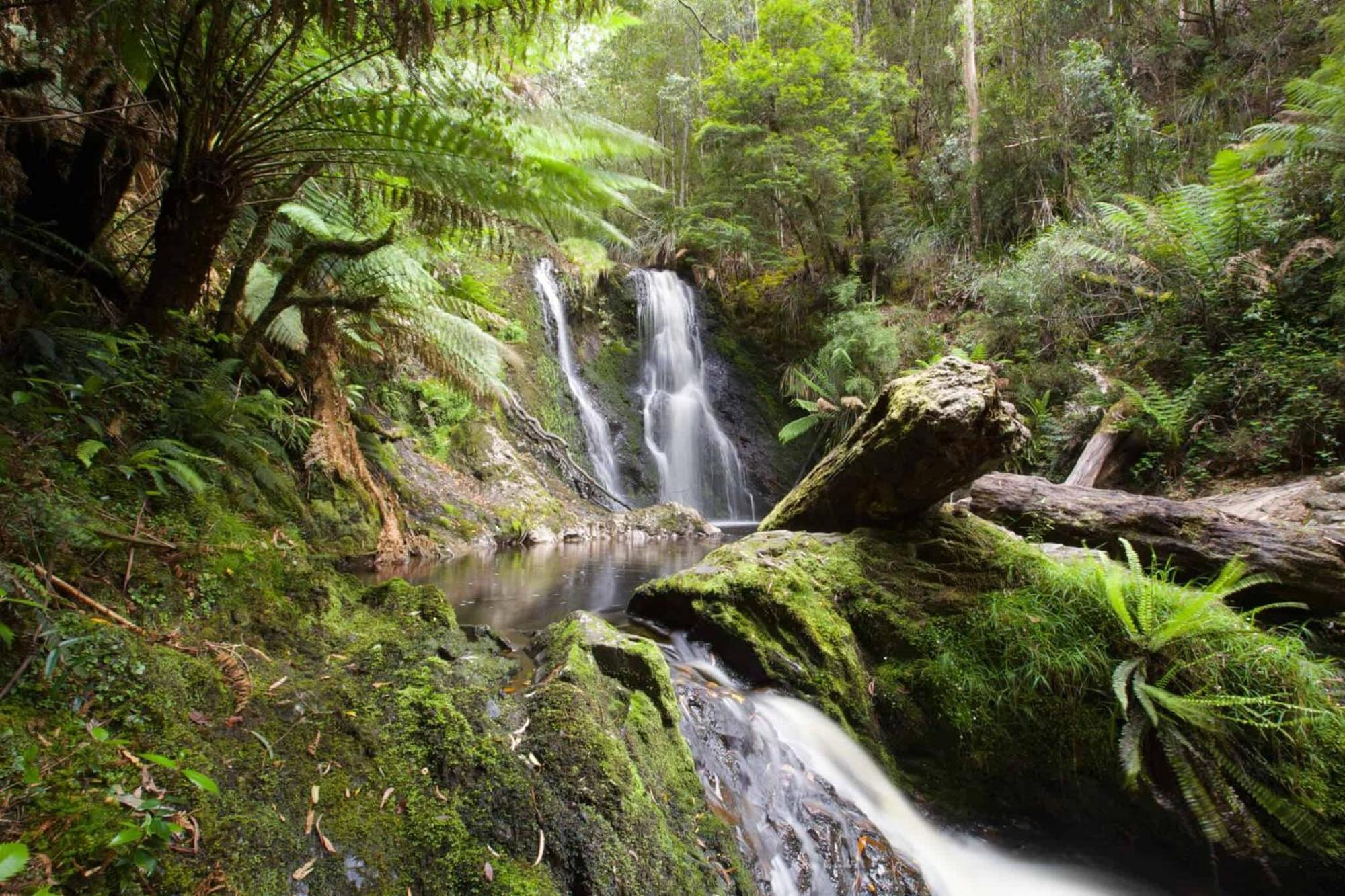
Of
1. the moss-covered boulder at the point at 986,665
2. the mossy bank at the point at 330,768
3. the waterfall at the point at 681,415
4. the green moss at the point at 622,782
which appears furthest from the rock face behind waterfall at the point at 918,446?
the waterfall at the point at 681,415

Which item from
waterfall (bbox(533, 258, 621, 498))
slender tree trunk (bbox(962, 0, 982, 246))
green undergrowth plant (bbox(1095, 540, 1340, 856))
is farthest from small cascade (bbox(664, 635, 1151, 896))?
slender tree trunk (bbox(962, 0, 982, 246))

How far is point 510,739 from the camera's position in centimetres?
163

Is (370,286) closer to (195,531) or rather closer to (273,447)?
(273,447)

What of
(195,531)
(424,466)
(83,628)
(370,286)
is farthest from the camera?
(424,466)

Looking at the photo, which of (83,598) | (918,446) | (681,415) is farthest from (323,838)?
(681,415)

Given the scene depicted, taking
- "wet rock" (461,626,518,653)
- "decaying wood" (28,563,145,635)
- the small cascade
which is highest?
"decaying wood" (28,563,145,635)

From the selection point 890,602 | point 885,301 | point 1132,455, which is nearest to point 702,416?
point 885,301

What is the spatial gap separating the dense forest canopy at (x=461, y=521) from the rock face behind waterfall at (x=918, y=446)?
0.09 ft

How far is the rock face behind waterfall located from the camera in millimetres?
3090

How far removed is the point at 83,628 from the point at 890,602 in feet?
10.1

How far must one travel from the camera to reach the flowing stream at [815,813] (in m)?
2.01

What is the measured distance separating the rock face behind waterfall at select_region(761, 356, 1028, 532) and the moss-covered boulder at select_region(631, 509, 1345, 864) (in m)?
0.32

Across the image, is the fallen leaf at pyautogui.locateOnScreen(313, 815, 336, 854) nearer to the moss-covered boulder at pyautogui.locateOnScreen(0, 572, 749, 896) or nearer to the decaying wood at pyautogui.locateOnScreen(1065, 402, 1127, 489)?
the moss-covered boulder at pyautogui.locateOnScreen(0, 572, 749, 896)

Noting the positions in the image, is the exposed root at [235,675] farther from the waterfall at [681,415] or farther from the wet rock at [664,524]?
the waterfall at [681,415]
